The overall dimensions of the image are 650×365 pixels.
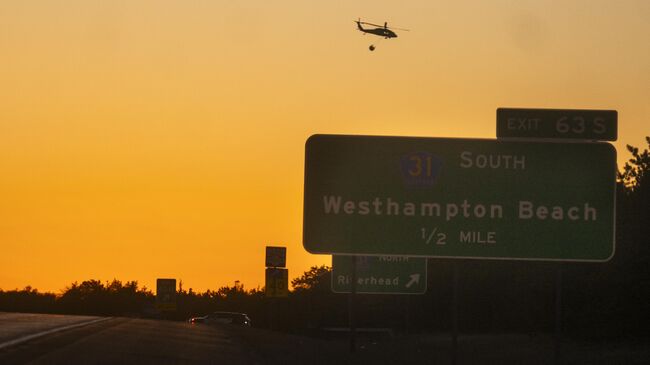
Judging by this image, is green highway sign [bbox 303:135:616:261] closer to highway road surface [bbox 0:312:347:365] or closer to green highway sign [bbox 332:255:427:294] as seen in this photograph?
highway road surface [bbox 0:312:347:365]

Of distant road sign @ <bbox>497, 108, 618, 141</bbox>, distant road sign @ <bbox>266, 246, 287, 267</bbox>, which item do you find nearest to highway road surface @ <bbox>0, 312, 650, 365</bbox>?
distant road sign @ <bbox>497, 108, 618, 141</bbox>

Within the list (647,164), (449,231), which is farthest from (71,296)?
(449,231)

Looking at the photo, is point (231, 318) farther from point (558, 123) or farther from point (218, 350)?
point (558, 123)

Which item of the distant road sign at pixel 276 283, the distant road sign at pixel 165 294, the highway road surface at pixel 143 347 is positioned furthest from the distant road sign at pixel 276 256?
the distant road sign at pixel 165 294

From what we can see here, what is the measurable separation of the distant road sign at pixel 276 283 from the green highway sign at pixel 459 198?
2523 cm

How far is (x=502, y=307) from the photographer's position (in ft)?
181

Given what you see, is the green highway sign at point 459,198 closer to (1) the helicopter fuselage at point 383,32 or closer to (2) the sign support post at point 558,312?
(2) the sign support post at point 558,312

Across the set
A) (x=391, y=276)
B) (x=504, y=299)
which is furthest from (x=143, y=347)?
(x=504, y=299)

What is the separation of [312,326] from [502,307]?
16.6 m

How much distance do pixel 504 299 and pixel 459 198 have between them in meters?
31.3

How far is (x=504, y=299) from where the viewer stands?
5531cm

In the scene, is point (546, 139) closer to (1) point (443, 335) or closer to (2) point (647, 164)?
(2) point (647, 164)

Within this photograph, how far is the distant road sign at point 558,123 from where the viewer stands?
23.3 meters

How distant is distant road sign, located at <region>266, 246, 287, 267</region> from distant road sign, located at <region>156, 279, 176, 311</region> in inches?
537
